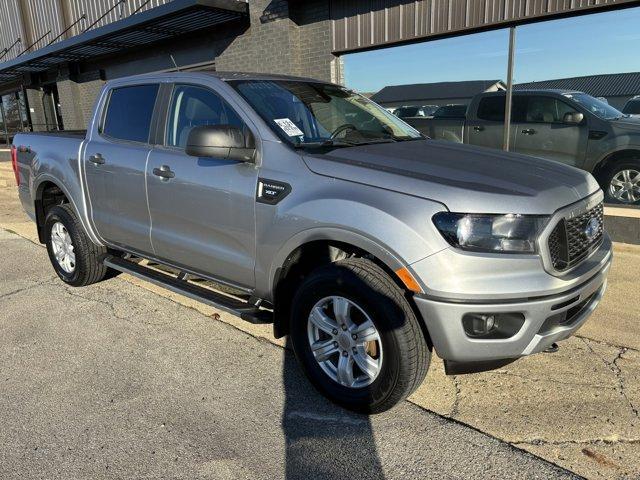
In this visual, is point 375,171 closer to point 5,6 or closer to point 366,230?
point 366,230

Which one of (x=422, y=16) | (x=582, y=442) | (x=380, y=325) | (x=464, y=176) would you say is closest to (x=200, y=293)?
(x=380, y=325)

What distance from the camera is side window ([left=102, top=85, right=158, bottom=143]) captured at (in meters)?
3.98

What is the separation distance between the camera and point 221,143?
9.92 feet

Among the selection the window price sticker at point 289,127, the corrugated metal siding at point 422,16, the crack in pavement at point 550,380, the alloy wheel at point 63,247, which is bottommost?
the crack in pavement at point 550,380

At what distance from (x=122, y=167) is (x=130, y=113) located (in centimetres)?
49

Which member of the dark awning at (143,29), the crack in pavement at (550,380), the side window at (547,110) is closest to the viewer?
the crack in pavement at (550,380)

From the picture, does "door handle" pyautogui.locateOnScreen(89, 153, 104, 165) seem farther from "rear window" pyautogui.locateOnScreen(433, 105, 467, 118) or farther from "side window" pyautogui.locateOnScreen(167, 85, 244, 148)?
"rear window" pyautogui.locateOnScreen(433, 105, 467, 118)

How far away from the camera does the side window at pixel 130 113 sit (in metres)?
3.98

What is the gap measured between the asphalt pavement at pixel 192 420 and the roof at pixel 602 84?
526cm

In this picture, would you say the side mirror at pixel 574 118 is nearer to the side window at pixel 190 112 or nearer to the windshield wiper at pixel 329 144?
the windshield wiper at pixel 329 144

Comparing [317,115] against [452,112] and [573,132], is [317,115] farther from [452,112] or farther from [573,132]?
[452,112]

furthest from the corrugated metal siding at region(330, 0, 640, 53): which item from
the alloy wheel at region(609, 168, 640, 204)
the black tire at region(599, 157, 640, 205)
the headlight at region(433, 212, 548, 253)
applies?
the headlight at region(433, 212, 548, 253)

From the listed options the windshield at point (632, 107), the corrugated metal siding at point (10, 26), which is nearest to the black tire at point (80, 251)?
the windshield at point (632, 107)

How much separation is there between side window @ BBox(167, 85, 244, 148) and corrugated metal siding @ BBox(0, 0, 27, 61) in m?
17.8
